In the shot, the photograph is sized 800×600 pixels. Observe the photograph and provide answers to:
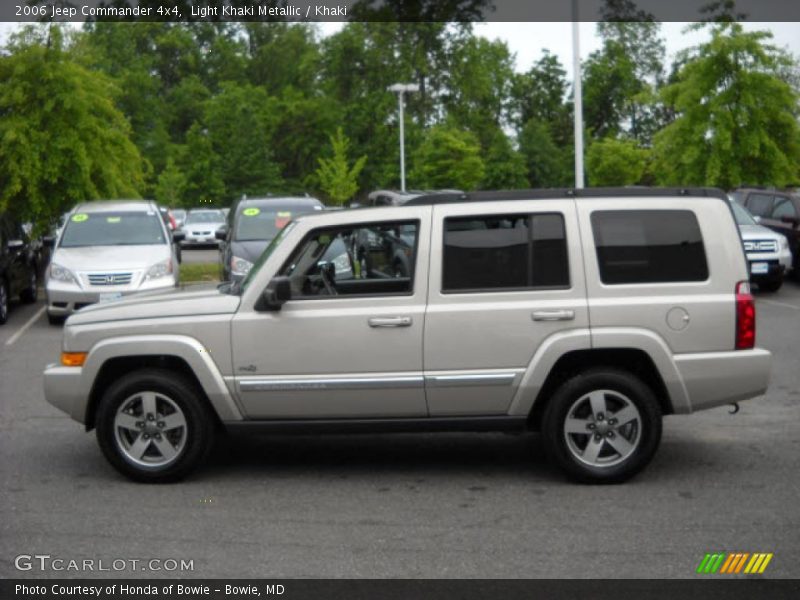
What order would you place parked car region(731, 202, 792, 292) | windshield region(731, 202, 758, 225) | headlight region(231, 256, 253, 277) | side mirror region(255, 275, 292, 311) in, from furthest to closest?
windshield region(731, 202, 758, 225) → parked car region(731, 202, 792, 292) → headlight region(231, 256, 253, 277) → side mirror region(255, 275, 292, 311)

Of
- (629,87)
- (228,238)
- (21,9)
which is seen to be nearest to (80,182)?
(21,9)

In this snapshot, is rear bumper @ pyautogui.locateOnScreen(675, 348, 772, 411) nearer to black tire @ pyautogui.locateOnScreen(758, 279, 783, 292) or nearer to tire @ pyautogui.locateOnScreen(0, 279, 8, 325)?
tire @ pyautogui.locateOnScreen(0, 279, 8, 325)

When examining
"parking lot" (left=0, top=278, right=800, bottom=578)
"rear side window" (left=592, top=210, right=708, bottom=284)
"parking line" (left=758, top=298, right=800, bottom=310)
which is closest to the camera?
"parking lot" (left=0, top=278, right=800, bottom=578)

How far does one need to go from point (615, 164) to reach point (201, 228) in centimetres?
2245

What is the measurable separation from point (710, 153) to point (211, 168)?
119 feet

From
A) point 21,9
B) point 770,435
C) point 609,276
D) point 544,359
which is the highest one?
point 21,9

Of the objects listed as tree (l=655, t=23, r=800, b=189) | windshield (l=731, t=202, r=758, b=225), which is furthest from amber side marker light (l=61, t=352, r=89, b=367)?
tree (l=655, t=23, r=800, b=189)

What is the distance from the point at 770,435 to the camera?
30.3ft

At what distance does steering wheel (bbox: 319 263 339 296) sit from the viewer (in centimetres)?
783

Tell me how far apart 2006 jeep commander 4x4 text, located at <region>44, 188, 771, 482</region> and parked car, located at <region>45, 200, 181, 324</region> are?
28.0 feet

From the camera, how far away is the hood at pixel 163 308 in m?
7.86

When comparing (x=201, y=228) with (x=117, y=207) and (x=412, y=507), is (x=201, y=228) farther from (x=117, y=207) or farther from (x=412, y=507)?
(x=412, y=507)

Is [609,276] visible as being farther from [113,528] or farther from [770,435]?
[113,528]

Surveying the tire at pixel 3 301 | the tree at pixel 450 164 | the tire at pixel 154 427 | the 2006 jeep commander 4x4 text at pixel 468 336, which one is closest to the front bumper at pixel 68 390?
the 2006 jeep commander 4x4 text at pixel 468 336
